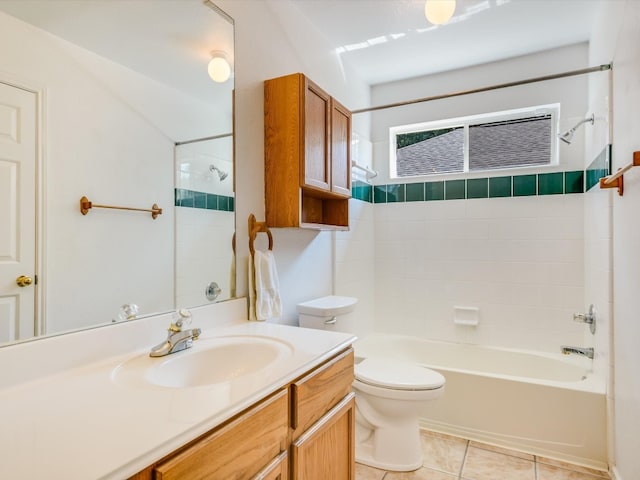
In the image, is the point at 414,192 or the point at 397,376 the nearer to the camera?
the point at 397,376

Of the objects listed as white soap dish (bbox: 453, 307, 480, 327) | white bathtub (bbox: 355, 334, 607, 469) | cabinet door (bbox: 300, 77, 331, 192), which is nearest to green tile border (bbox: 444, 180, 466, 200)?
white soap dish (bbox: 453, 307, 480, 327)

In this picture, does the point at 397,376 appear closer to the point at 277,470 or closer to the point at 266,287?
the point at 266,287

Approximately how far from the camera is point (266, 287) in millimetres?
1695

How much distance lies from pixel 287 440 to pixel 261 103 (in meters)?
1.47

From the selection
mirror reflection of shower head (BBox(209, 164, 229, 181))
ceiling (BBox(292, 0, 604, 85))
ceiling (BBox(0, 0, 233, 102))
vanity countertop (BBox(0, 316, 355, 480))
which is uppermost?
ceiling (BBox(292, 0, 604, 85))

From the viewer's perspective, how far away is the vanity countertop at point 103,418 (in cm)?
58

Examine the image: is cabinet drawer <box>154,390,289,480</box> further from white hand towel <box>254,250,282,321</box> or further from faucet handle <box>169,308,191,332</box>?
white hand towel <box>254,250,282,321</box>

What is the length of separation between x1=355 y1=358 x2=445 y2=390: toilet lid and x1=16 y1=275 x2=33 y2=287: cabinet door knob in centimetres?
155

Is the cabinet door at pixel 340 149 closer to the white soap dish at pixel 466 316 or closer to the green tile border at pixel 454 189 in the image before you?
the green tile border at pixel 454 189

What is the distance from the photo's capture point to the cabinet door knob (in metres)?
0.93

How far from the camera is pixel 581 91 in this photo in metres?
2.58

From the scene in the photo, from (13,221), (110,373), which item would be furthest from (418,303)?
(13,221)

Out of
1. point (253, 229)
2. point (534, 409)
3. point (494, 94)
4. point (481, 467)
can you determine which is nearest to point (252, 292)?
point (253, 229)

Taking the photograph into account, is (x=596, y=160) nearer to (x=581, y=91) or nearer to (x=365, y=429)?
(x=581, y=91)
